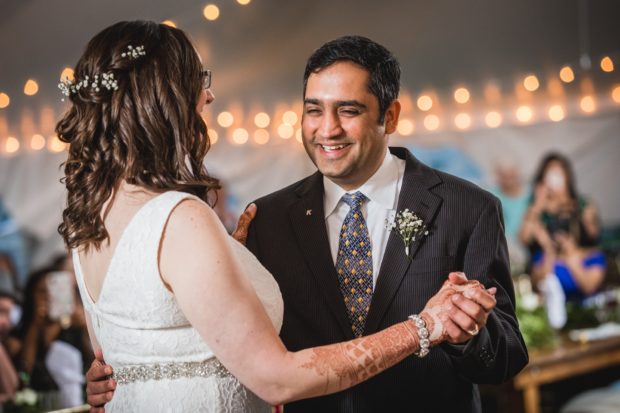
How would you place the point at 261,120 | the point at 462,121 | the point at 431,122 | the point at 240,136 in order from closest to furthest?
the point at 240,136
the point at 261,120
the point at 431,122
the point at 462,121

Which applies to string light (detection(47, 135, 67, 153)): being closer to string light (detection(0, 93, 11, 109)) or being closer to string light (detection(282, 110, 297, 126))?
string light (detection(0, 93, 11, 109))

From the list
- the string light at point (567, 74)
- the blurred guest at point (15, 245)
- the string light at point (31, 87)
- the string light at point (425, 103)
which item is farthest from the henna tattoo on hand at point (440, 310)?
the string light at point (567, 74)

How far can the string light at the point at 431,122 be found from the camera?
6.68 m

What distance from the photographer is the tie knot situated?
2.53 metres

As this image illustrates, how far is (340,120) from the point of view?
98.0 inches

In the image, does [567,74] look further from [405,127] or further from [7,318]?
[7,318]

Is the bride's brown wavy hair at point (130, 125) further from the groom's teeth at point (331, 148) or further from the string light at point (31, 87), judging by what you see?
the string light at point (31, 87)

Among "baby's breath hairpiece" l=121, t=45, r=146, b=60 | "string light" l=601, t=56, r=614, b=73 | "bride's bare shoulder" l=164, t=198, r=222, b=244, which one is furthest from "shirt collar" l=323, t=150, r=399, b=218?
"string light" l=601, t=56, r=614, b=73

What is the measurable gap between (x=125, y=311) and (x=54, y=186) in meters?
2.80

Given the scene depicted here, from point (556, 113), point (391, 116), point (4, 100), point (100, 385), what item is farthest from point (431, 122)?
point (100, 385)

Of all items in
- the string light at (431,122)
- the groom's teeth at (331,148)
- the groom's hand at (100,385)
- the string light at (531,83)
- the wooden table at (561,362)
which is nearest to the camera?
the groom's hand at (100,385)

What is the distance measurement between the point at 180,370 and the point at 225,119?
3.64 m

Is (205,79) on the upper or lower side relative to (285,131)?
lower

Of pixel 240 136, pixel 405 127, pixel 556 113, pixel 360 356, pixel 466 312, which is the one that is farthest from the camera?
pixel 556 113
